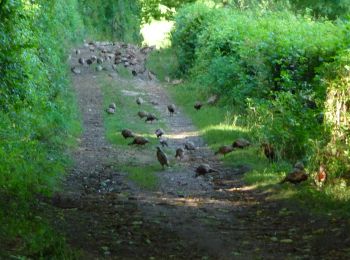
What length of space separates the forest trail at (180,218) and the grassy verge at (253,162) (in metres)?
0.26

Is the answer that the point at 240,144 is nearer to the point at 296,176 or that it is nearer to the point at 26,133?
the point at 296,176

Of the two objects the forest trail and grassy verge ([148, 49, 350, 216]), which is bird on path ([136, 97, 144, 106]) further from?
the forest trail

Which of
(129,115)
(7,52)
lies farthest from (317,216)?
(129,115)

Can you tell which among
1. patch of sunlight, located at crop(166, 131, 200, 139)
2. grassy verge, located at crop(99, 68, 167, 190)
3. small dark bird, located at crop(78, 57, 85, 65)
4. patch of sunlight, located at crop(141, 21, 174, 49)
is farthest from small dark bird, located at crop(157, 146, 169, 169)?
patch of sunlight, located at crop(141, 21, 174, 49)

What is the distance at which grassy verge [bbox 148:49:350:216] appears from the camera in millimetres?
9766

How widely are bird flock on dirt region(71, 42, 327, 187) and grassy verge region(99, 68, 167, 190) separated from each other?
201 millimetres

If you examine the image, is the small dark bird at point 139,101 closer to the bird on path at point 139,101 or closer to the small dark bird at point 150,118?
the bird on path at point 139,101

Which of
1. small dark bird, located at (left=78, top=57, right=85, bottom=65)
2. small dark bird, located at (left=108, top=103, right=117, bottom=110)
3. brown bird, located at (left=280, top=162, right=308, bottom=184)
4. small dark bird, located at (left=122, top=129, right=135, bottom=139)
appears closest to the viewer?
brown bird, located at (left=280, top=162, right=308, bottom=184)

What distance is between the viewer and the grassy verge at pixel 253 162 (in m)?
9.77

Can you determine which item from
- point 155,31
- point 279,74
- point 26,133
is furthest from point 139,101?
point 155,31

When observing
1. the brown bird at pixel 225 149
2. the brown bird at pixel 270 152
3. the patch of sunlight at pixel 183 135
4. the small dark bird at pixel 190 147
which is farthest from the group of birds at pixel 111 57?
the brown bird at pixel 270 152

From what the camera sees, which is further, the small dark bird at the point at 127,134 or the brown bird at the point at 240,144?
the small dark bird at the point at 127,134

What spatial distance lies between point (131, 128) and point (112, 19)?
876 inches

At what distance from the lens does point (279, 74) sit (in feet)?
46.6
